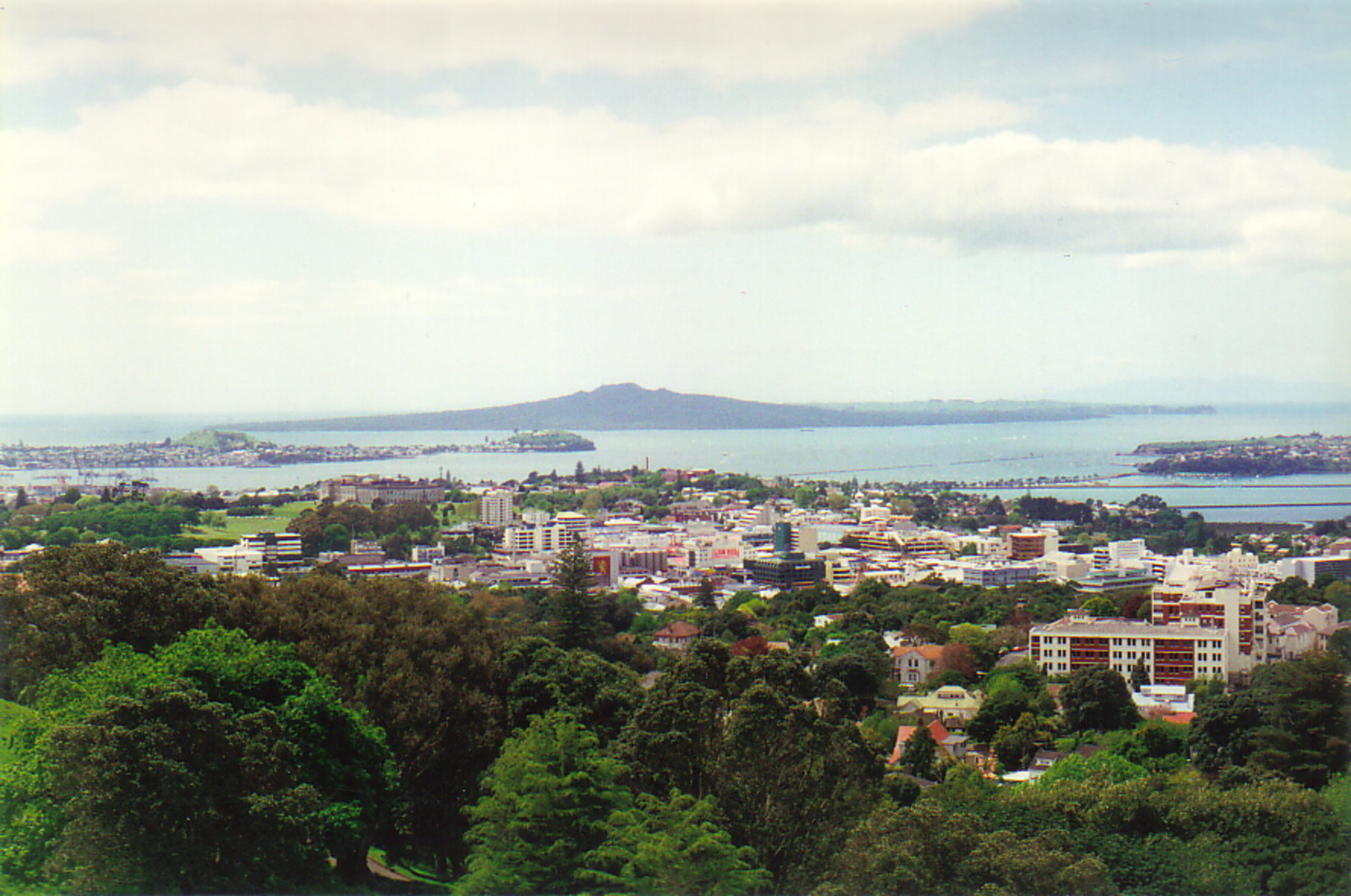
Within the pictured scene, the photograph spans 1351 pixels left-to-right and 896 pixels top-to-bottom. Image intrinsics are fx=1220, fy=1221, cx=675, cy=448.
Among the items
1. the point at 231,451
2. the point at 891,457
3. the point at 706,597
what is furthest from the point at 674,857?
the point at 891,457

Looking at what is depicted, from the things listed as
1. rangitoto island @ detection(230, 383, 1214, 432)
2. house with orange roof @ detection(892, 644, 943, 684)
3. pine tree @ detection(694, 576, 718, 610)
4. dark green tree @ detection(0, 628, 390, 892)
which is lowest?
pine tree @ detection(694, 576, 718, 610)

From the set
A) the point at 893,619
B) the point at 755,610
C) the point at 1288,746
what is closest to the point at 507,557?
the point at 755,610

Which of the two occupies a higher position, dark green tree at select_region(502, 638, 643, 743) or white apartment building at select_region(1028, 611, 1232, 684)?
dark green tree at select_region(502, 638, 643, 743)

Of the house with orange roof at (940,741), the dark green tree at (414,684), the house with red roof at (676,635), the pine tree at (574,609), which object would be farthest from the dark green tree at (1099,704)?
the dark green tree at (414,684)

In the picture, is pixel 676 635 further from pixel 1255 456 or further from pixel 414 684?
pixel 1255 456

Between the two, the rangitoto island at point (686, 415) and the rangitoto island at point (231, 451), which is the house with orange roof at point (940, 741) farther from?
the rangitoto island at point (686, 415)

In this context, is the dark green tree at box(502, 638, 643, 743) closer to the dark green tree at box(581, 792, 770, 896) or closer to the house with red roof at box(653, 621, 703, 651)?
the dark green tree at box(581, 792, 770, 896)

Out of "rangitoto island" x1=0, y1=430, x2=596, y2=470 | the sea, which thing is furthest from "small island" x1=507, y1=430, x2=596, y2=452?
the sea
